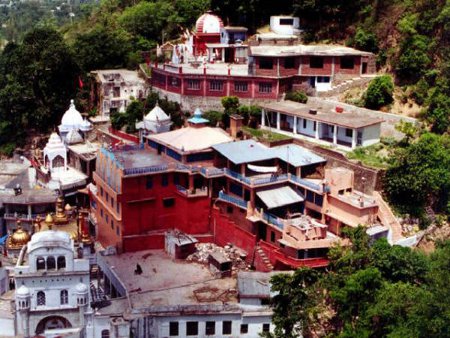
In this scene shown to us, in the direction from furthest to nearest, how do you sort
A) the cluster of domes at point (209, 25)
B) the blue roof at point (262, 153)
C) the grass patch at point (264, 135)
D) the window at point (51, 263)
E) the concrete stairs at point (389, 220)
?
the cluster of domes at point (209, 25) → the grass patch at point (264, 135) → the blue roof at point (262, 153) → the concrete stairs at point (389, 220) → the window at point (51, 263)

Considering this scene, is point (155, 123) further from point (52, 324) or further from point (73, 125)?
point (52, 324)

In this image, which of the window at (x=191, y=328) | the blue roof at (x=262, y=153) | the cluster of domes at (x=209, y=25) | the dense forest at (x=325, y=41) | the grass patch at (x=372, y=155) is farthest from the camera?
the cluster of domes at (x=209, y=25)

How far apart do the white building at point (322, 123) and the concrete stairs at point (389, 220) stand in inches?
202

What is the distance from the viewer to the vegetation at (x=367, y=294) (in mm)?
29594

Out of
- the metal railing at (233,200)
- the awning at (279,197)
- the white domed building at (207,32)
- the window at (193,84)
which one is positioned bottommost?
the metal railing at (233,200)

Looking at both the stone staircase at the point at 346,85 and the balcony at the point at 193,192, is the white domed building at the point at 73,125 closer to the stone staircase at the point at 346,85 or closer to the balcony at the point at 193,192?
the balcony at the point at 193,192

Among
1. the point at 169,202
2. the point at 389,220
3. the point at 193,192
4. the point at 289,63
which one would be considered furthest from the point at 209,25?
the point at 389,220

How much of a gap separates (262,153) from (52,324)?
16.4m

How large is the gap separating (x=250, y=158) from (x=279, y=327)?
42.4ft

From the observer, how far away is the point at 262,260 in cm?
3947

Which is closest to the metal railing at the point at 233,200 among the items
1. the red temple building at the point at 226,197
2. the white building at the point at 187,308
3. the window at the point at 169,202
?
the red temple building at the point at 226,197

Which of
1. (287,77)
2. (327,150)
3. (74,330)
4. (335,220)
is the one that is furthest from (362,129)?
(74,330)

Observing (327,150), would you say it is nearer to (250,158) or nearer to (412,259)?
(250,158)

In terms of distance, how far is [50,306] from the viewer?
33125 millimetres
